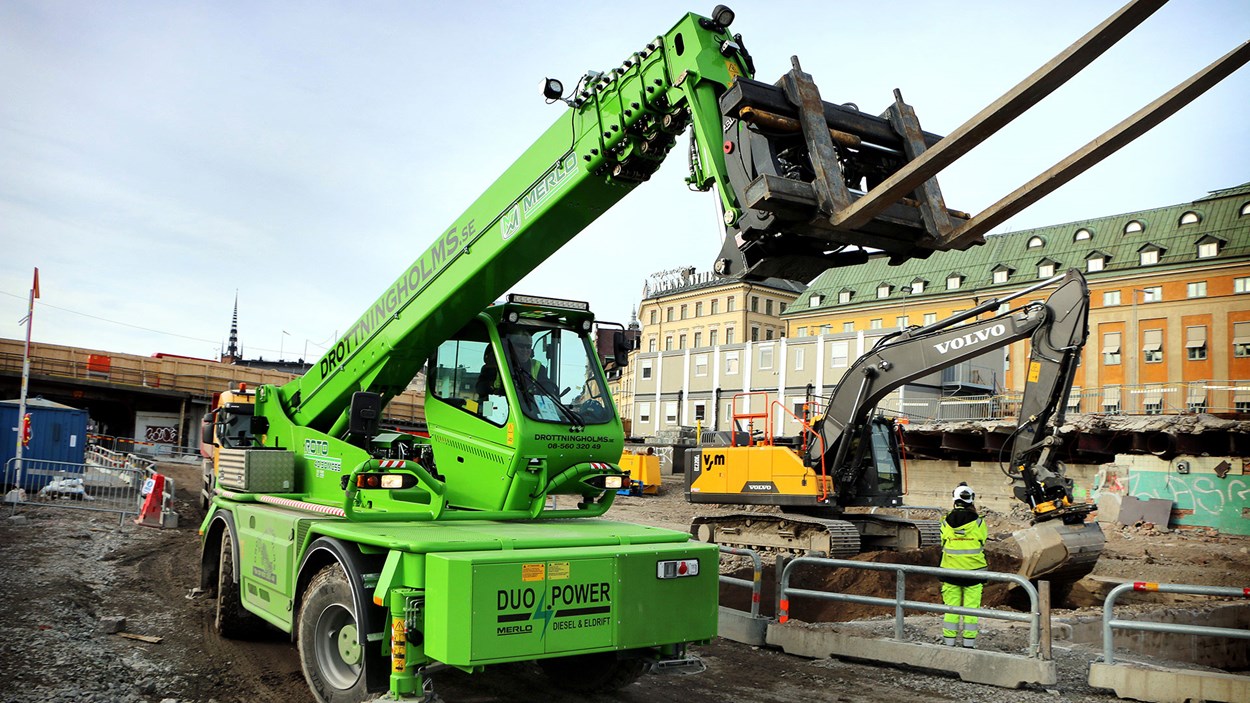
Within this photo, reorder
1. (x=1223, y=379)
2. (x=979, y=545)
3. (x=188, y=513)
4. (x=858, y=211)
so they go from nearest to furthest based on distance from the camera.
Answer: (x=858, y=211), (x=979, y=545), (x=188, y=513), (x=1223, y=379)

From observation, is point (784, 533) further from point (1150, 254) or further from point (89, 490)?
point (1150, 254)

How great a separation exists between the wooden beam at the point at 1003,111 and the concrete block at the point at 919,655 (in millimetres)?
5328

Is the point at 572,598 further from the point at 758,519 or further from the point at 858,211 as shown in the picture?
the point at 758,519

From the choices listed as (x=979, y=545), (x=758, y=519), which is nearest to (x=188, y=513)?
(x=758, y=519)

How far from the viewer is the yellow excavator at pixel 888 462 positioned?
12109 mm

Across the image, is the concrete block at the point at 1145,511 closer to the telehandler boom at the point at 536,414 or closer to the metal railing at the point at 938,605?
the metal railing at the point at 938,605

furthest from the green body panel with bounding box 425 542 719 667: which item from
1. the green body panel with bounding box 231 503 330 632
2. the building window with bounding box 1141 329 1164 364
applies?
the building window with bounding box 1141 329 1164 364

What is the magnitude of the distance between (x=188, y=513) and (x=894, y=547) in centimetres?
1592

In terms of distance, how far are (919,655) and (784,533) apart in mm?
8580

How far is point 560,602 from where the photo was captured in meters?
5.62

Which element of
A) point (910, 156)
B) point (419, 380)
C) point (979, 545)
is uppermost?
point (910, 156)

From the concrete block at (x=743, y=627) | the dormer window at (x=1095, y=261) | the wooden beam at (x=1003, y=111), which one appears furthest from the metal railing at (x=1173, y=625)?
the dormer window at (x=1095, y=261)

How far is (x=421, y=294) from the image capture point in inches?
306

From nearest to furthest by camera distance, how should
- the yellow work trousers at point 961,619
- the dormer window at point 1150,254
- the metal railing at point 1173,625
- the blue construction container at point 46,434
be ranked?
the metal railing at point 1173,625 → the yellow work trousers at point 961,619 → the blue construction container at point 46,434 → the dormer window at point 1150,254
